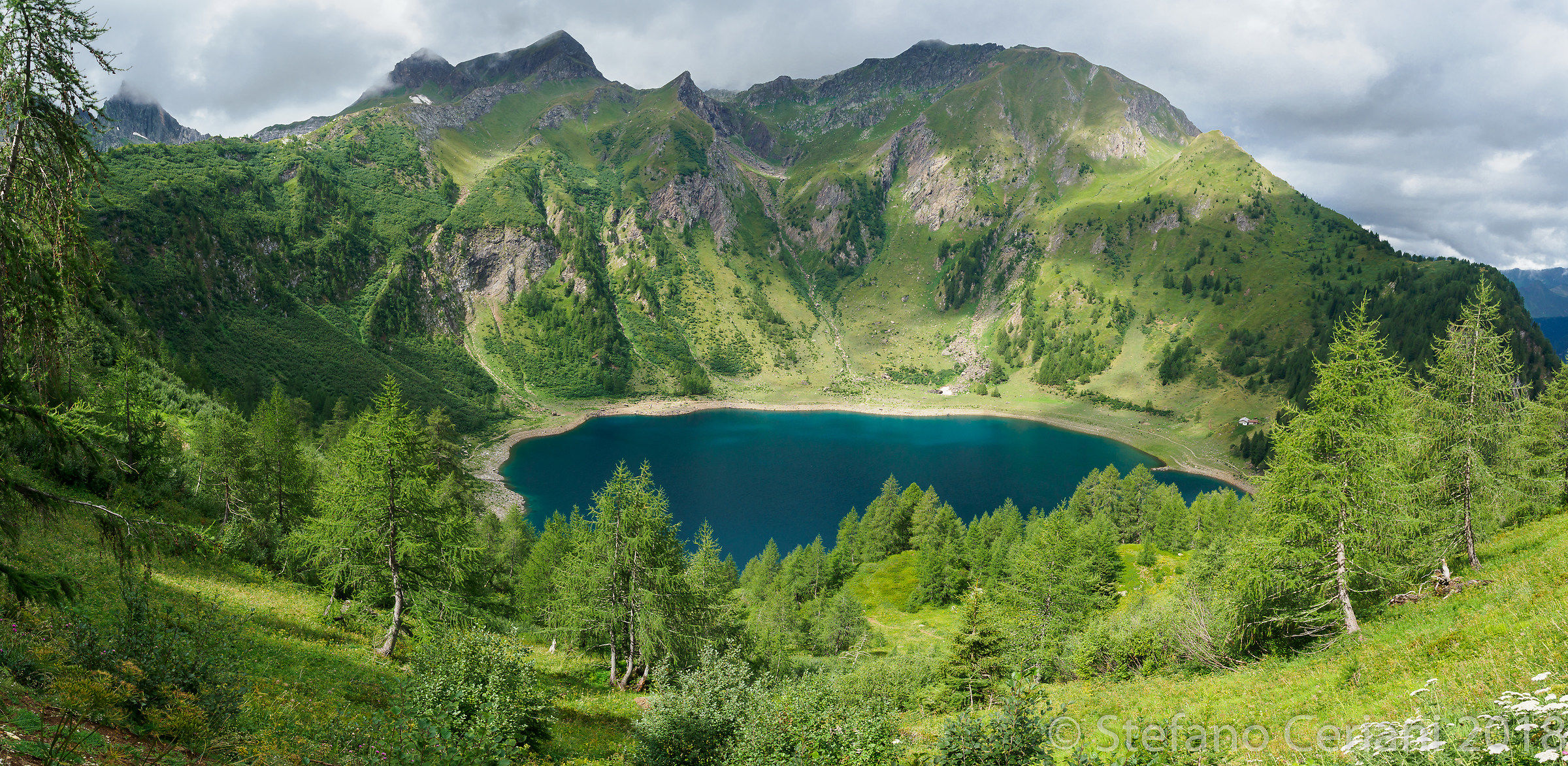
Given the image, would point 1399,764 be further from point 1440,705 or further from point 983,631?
point 983,631

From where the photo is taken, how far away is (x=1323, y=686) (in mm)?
13898

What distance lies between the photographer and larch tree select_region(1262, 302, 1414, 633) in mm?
16531

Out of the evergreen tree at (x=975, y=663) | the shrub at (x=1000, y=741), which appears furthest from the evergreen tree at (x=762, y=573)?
the shrub at (x=1000, y=741)

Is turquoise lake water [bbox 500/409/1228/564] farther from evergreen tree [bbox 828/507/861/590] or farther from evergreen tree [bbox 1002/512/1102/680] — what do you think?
evergreen tree [bbox 1002/512/1102/680]

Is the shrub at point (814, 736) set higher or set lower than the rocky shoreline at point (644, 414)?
higher

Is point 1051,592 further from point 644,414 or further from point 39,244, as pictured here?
point 644,414

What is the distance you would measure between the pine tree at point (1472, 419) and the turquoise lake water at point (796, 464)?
7275cm

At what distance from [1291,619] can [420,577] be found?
3059cm

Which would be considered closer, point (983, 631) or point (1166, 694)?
point (1166, 694)

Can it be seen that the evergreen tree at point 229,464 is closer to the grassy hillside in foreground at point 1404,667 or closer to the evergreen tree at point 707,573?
the evergreen tree at point 707,573

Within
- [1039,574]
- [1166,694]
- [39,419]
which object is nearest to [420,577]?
[39,419]

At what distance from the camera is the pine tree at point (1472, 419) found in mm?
19297

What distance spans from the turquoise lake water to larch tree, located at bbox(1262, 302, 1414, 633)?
7204 centimetres

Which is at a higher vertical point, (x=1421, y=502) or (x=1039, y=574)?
(x=1421, y=502)
